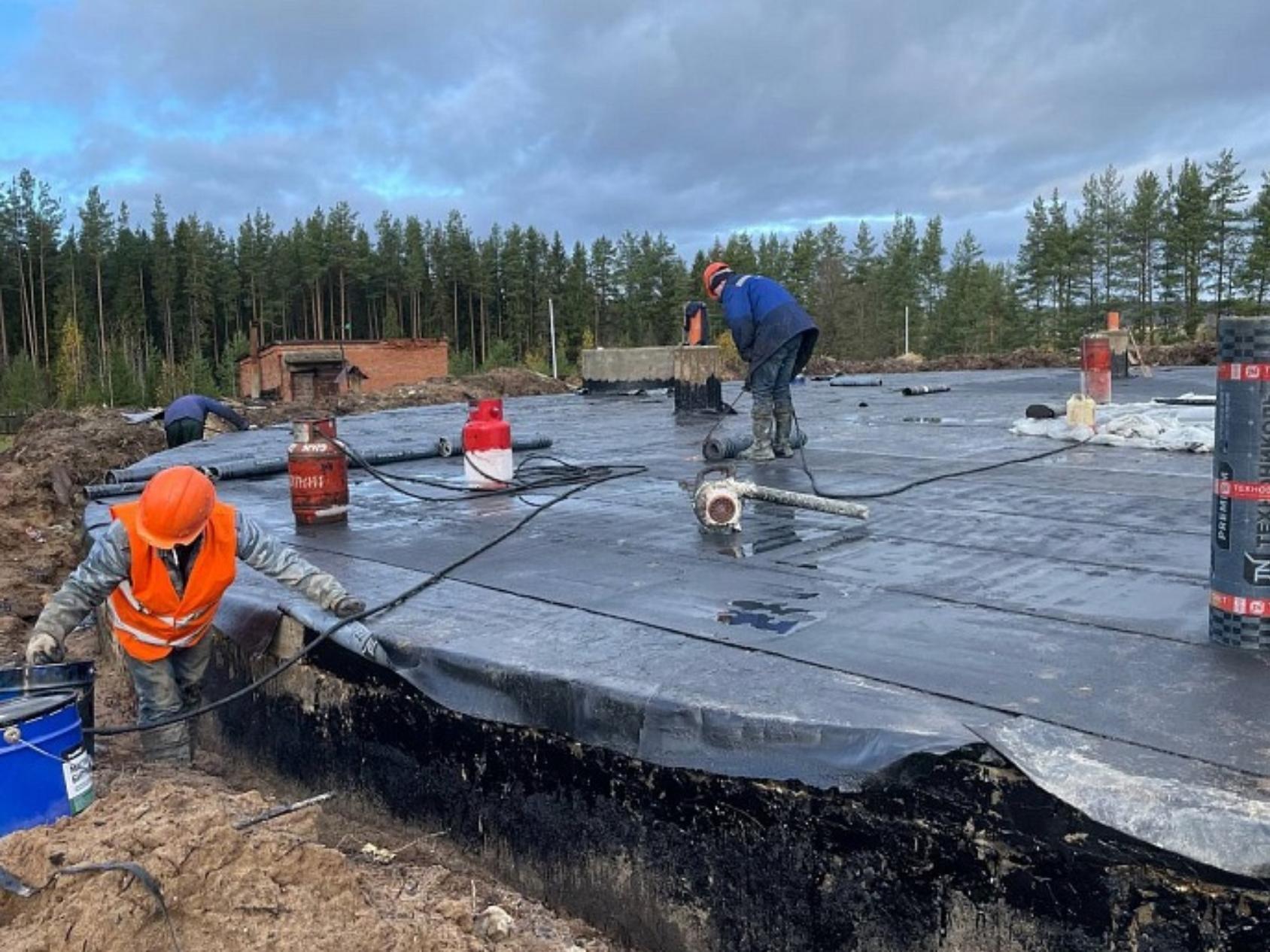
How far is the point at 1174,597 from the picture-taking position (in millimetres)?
3371

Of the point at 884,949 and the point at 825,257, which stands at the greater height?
the point at 825,257

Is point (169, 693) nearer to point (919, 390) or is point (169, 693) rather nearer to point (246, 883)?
point (246, 883)

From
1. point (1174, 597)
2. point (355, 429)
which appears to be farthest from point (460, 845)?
→ point (355, 429)

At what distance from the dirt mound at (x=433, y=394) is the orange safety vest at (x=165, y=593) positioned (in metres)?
12.7

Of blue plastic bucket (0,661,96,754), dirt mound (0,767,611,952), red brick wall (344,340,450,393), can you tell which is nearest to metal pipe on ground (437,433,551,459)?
blue plastic bucket (0,661,96,754)

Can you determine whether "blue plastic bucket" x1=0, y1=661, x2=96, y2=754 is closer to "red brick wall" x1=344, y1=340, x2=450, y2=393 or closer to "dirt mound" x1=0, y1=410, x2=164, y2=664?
"dirt mound" x1=0, y1=410, x2=164, y2=664

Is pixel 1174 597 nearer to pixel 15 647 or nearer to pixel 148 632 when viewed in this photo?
pixel 148 632

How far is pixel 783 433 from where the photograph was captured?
7.57 m

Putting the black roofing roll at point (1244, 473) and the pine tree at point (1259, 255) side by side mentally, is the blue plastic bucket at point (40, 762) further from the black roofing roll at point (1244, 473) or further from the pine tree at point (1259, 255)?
the pine tree at point (1259, 255)

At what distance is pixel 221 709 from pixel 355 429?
8521 mm

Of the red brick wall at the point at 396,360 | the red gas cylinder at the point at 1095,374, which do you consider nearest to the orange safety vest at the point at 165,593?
the red gas cylinder at the point at 1095,374

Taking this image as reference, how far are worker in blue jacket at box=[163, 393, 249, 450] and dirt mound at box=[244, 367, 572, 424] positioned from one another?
4.36m

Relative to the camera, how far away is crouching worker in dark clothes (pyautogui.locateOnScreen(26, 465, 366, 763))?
348 centimetres

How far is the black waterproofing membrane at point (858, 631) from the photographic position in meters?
2.22
